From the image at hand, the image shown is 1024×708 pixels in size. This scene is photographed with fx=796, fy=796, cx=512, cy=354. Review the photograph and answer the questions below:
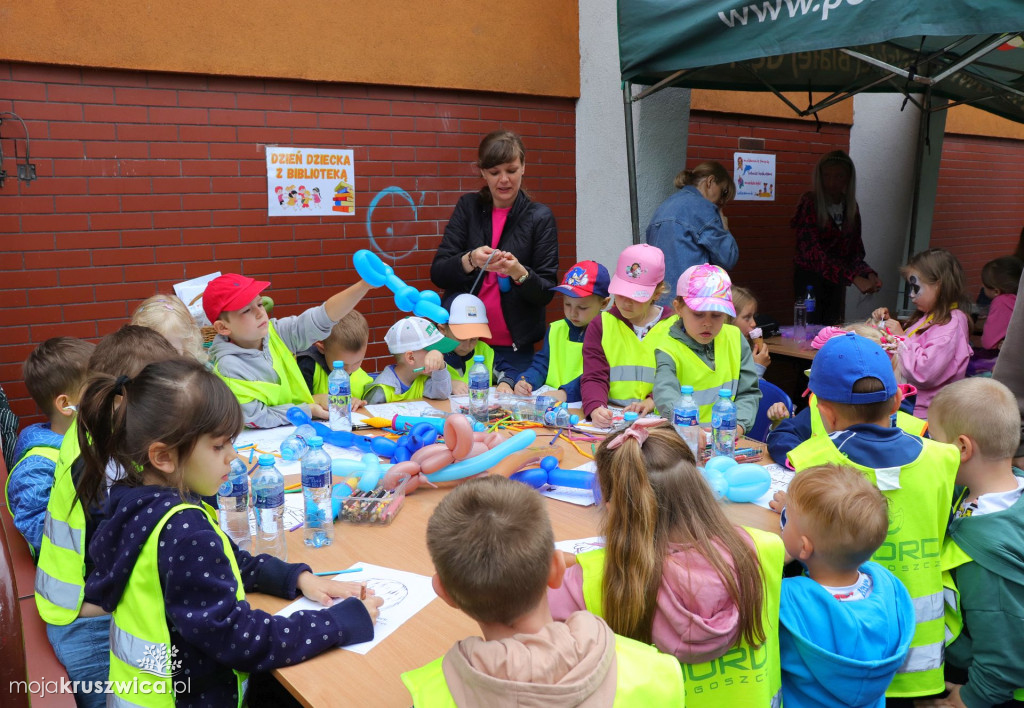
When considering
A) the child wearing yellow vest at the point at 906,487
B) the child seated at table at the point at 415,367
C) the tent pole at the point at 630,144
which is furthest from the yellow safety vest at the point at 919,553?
the tent pole at the point at 630,144

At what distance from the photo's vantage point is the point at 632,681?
4.63 feet

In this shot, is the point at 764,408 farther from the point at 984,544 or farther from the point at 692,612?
the point at 692,612

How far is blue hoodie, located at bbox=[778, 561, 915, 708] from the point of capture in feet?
6.03

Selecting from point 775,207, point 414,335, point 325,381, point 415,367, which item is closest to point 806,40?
point 414,335

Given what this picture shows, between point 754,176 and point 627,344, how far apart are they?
4.95 meters

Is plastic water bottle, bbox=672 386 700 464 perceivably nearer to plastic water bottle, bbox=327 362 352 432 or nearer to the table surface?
the table surface

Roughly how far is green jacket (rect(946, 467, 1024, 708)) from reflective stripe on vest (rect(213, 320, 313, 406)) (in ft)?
8.84

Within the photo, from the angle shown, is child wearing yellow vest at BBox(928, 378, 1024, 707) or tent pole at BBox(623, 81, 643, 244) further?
tent pole at BBox(623, 81, 643, 244)

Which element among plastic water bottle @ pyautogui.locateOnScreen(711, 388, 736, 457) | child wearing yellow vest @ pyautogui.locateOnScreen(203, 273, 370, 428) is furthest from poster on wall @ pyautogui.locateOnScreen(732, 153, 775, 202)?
child wearing yellow vest @ pyautogui.locateOnScreen(203, 273, 370, 428)

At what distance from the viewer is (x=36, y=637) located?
221 centimetres

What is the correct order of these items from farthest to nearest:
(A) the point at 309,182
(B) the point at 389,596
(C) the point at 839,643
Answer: (A) the point at 309,182, (B) the point at 389,596, (C) the point at 839,643

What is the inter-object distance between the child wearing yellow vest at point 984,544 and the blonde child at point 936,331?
2.22 meters

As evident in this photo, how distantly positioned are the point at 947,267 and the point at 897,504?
287 centimetres

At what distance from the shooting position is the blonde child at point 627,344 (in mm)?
3750
